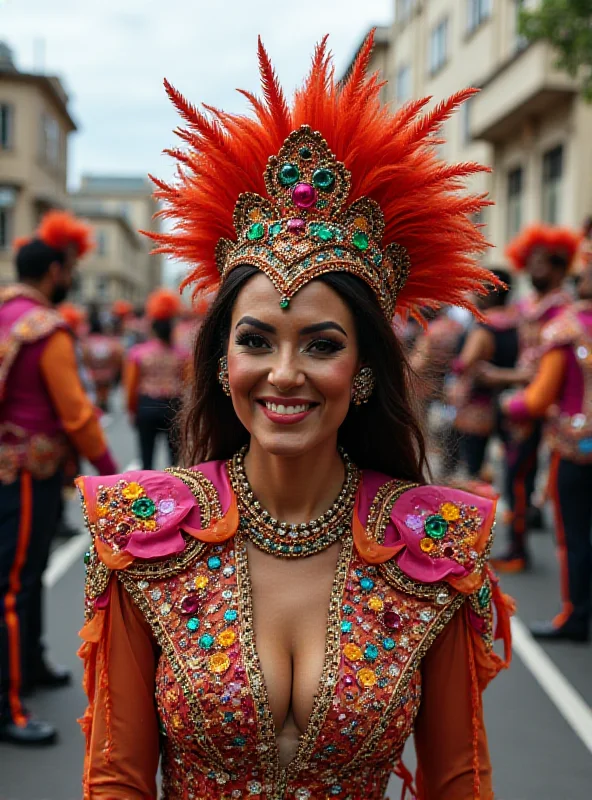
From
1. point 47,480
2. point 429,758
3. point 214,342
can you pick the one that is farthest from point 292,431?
point 47,480

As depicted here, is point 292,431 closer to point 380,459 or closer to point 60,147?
point 380,459

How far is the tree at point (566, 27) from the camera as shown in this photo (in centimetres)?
813

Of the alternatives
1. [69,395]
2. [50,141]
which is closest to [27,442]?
[69,395]

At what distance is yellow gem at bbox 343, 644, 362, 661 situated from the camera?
71.8 inches

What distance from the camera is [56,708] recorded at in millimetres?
4328

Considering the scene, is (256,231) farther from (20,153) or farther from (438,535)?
(20,153)

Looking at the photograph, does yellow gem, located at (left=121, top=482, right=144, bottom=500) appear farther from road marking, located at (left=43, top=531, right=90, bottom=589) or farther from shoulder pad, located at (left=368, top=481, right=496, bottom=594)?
road marking, located at (left=43, top=531, right=90, bottom=589)

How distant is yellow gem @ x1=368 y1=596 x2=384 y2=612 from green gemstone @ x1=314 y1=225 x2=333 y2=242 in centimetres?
74

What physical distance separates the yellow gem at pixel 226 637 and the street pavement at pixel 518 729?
6.96 ft

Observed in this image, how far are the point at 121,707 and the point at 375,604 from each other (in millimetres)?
555

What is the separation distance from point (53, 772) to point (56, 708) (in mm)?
651

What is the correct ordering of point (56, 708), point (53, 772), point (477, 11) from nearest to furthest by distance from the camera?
point (53, 772) → point (56, 708) → point (477, 11)

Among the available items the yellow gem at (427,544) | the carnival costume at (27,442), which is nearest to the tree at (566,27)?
the carnival costume at (27,442)

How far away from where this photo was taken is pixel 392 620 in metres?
1.88
